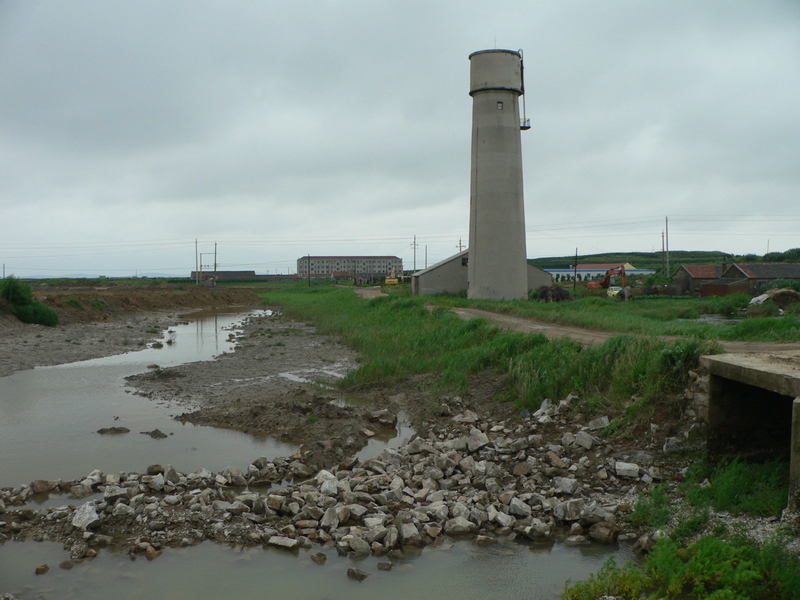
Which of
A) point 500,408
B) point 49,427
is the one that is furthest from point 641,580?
point 49,427

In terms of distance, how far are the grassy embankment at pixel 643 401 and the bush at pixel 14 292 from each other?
19958 mm

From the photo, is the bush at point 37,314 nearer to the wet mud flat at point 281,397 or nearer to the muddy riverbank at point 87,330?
the muddy riverbank at point 87,330

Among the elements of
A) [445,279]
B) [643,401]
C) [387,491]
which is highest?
[445,279]

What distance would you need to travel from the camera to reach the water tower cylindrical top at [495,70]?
29609 millimetres

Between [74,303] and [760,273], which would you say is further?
[760,273]

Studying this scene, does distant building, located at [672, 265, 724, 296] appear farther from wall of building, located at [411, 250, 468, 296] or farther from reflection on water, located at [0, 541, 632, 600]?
reflection on water, located at [0, 541, 632, 600]

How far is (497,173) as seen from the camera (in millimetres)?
29703

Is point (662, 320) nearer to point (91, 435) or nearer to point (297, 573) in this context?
point (91, 435)

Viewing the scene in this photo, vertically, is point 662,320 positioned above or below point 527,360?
above

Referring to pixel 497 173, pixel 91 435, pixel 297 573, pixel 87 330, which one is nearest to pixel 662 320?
pixel 497 173

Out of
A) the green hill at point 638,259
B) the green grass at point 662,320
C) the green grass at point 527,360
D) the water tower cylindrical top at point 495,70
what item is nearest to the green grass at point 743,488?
the green grass at point 527,360

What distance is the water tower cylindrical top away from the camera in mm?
29609

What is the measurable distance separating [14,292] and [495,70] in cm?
2601

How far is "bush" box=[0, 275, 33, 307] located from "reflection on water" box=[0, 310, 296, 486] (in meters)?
15.3
